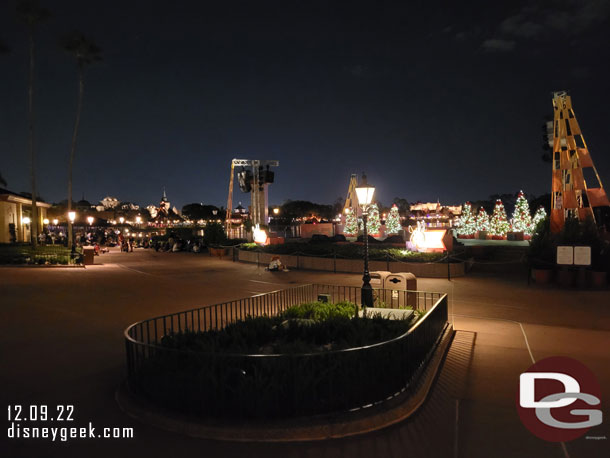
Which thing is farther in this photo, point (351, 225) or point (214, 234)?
point (351, 225)

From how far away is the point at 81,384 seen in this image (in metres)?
6.07

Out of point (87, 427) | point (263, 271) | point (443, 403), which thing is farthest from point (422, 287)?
point (87, 427)

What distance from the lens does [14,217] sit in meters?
38.7

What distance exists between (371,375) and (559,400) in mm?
2476

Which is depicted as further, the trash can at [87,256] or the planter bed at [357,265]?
the trash can at [87,256]

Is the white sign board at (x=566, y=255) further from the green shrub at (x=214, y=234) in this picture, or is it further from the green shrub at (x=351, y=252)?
the green shrub at (x=214, y=234)

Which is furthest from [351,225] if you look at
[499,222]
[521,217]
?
[521,217]

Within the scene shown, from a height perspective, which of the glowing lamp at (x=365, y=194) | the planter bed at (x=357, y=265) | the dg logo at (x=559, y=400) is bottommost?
the dg logo at (x=559, y=400)

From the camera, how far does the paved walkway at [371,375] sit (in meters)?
4.37

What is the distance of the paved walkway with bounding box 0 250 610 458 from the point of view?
437 centimetres

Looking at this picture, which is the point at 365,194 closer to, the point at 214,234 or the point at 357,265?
the point at 357,265

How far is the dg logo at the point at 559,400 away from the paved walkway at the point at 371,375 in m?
0.14

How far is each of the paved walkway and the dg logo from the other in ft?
0.46

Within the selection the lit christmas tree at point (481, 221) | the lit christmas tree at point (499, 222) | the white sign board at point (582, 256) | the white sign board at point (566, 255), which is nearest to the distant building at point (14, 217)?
the white sign board at point (566, 255)
